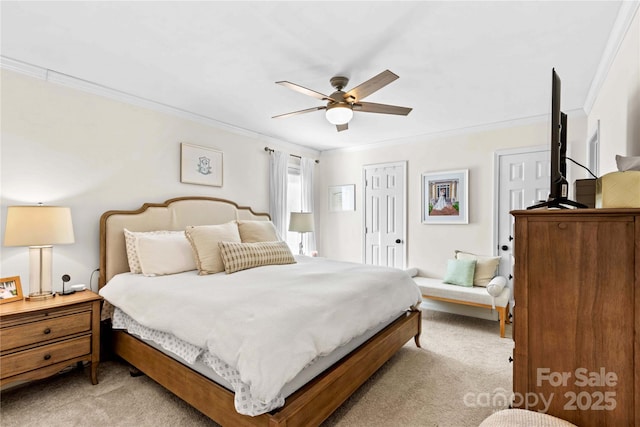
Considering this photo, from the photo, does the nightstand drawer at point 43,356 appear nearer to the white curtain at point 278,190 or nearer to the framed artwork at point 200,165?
the framed artwork at point 200,165

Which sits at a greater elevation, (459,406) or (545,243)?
(545,243)

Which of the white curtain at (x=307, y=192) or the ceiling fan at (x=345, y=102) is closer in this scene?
the ceiling fan at (x=345, y=102)

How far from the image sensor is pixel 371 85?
2.27 meters

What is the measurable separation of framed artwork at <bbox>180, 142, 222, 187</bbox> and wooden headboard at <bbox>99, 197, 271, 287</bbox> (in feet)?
0.76

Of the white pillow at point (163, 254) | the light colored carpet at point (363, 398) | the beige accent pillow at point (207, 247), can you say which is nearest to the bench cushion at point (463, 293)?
the light colored carpet at point (363, 398)

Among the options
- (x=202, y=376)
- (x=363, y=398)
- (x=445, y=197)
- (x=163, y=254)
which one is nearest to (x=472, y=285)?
(x=445, y=197)

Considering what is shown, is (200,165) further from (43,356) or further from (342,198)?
(342,198)

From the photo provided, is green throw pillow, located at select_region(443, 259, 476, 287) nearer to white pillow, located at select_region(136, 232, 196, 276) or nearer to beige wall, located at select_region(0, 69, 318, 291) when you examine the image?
white pillow, located at select_region(136, 232, 196, 276)

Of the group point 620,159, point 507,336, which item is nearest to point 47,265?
point 620,159

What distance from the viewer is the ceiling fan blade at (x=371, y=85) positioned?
82.3 inches

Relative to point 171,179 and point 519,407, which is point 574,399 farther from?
point 171,179

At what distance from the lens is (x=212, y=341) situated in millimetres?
1656

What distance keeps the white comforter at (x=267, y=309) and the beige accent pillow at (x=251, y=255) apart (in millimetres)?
127

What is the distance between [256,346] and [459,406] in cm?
161
